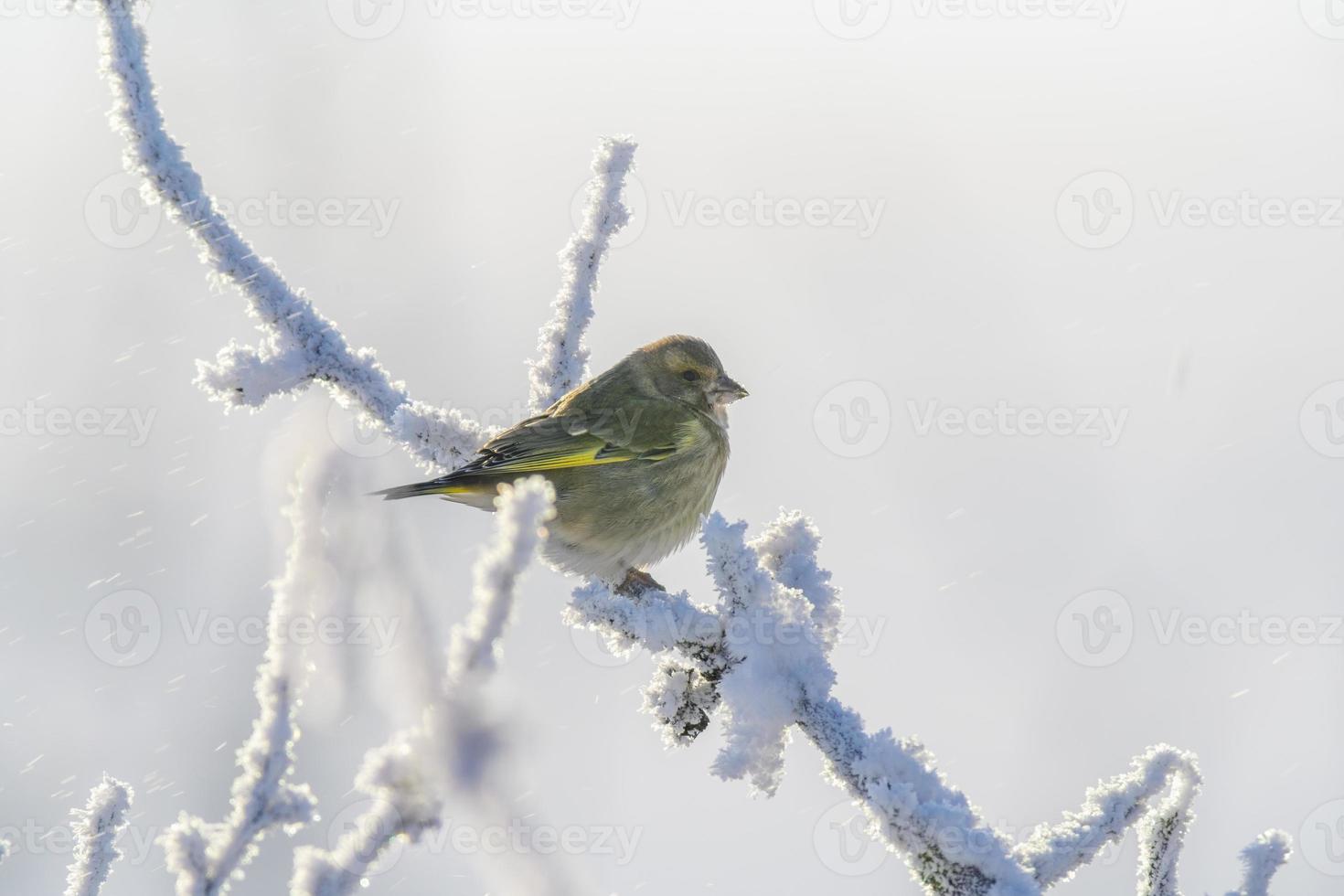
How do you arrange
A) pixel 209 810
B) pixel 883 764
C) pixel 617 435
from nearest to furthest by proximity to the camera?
pixel 883 764, pixel 617 435, pixel 209 810

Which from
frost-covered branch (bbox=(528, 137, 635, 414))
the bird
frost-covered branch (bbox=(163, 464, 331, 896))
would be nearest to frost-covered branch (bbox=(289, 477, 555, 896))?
frost-covered branch (bbox=(163, 464, 331, 896))

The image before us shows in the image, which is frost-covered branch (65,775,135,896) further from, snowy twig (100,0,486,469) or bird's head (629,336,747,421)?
bird's head (629,336,747,421)

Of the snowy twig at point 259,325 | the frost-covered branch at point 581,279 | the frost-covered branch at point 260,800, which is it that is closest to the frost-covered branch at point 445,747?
the frost-covered branch at point 260,800

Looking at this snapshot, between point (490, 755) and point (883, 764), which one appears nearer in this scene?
point (490, 755)

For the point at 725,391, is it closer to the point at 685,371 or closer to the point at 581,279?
the point at 685,371

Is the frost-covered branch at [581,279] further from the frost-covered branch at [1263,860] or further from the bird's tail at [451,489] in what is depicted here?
the frost-covered branch at [1263,860]

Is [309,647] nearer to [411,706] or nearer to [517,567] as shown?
[411,706]

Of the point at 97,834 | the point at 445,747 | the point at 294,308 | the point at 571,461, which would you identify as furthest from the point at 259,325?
the point at 445,747

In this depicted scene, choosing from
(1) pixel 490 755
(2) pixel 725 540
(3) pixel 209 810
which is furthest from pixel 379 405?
(3) pixel 209 810
